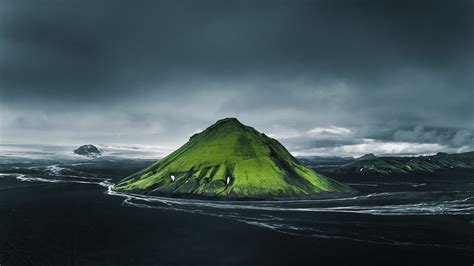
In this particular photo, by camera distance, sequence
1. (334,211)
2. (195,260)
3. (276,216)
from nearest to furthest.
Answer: (195,260), (276,216), (334,211)

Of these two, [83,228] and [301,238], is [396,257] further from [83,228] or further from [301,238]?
[83,228]

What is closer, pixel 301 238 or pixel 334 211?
pixel 301 238

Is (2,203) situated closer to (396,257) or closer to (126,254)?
(126,254)

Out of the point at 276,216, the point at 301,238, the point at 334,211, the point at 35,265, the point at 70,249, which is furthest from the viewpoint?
the point at 334,211

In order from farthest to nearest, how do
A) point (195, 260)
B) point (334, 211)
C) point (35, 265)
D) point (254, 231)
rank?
point (334, 211)
point (254, 231)
point (195, 260)
point (35, 265)

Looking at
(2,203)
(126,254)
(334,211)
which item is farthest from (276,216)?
(2,203)

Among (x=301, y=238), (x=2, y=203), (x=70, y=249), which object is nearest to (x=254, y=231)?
(x=301, y=238)

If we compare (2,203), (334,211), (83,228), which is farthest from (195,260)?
(2,203)

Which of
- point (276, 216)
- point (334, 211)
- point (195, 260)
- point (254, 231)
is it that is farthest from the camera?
point (334, 211)
